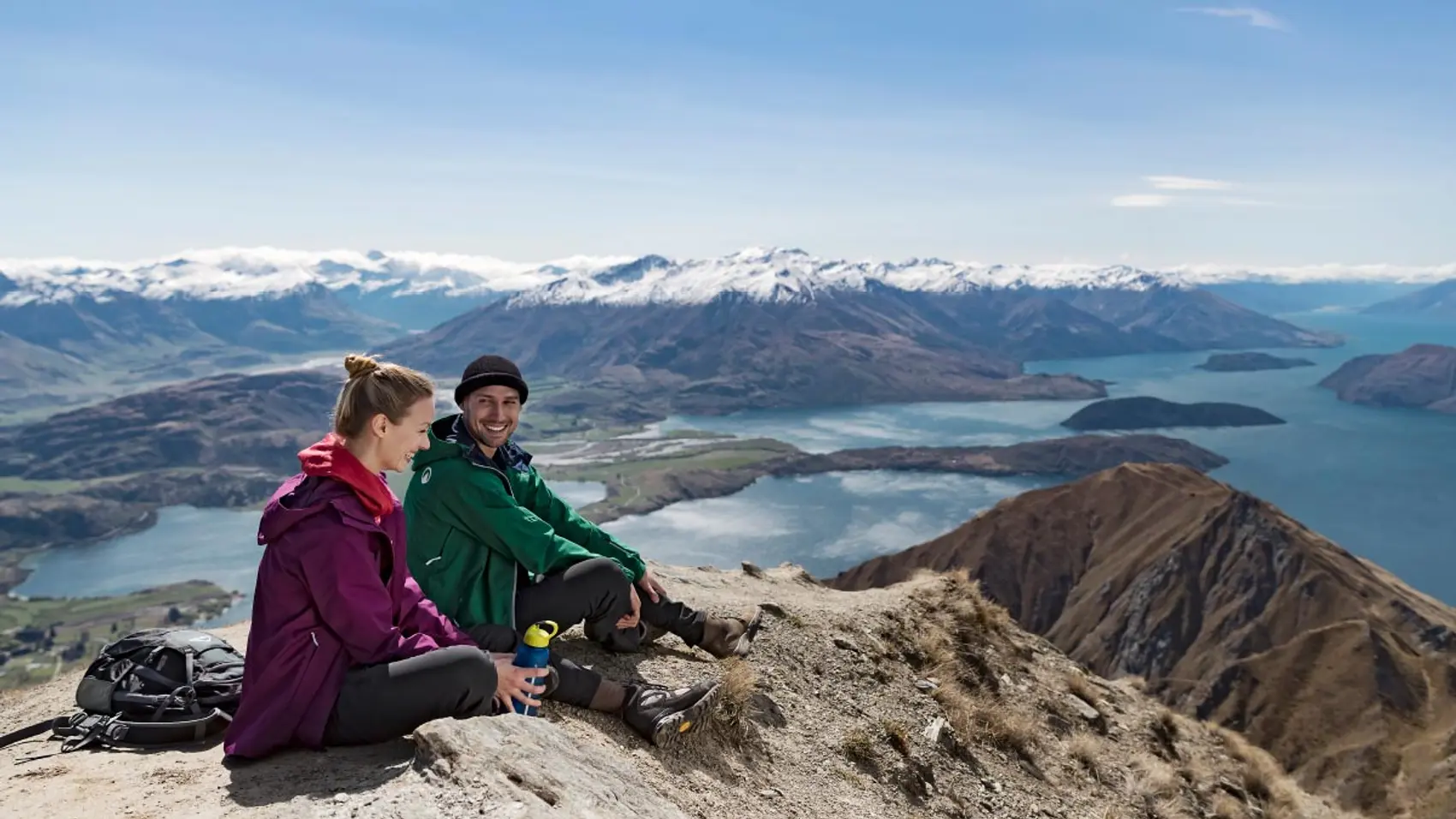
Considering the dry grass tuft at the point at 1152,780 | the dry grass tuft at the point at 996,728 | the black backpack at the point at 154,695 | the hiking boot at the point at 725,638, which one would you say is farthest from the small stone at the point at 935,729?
the black backpack at the point at 154,695

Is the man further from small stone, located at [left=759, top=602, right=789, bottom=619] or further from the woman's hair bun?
small stone, located at [left=759, top=602, right=789, bottom=619]

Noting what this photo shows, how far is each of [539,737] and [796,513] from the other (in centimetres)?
13331

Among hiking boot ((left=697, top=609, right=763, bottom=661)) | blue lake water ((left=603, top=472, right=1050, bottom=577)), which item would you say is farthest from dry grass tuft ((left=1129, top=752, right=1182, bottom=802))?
blue lake water ((left=603, top=472, right=1050, bottom=577))

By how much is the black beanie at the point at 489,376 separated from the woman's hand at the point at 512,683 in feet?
6.45

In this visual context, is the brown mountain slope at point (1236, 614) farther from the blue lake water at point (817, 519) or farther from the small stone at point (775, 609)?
the blue lake water at point (817, 519)

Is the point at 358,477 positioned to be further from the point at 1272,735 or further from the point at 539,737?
the point at 1272,735

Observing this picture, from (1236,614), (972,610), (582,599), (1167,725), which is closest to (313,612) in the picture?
(582,599)

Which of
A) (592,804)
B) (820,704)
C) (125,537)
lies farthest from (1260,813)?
(125,537)

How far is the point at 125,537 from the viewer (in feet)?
504

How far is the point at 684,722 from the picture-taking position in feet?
21.8

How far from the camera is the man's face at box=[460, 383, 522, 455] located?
6516mm

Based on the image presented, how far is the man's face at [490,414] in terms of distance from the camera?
21.4 ft

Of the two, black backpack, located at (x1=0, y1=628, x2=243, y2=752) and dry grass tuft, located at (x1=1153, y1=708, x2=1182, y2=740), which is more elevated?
black backpack, located at (x1=0, y1=628, x2=243, y2=752)

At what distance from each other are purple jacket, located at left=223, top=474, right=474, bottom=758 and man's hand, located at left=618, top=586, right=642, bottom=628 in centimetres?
238
